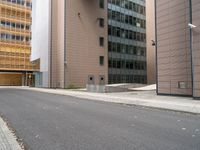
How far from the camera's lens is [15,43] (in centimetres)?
6912

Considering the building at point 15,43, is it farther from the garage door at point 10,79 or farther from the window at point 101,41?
the window at point 101,41

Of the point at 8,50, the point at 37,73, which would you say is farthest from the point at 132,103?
the point at 8,50

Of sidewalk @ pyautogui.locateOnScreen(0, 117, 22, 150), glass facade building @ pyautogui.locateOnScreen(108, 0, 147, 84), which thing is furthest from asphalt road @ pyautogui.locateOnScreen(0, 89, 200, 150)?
glass facade building @ pyautogui.locateOnScreen(108, 0, 147, 84)

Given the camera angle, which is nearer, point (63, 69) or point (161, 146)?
point (161, 146)

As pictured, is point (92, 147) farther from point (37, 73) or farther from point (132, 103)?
point (37, 73)

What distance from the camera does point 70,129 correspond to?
28.2 feet

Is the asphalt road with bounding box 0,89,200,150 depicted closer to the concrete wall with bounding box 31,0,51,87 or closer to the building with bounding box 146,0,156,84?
the concrete wall with bounding box 31,0,51,87

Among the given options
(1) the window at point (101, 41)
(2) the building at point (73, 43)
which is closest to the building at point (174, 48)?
(2) the building at point (73, 43)

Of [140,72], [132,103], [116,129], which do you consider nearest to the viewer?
[116,129]

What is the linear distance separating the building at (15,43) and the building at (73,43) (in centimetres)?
1393

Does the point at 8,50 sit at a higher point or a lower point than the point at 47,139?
higher

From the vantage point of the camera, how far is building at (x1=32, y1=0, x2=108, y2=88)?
4834 cm

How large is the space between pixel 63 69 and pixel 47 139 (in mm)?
41022

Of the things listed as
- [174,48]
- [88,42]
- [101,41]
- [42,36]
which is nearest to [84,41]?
[88,42]
